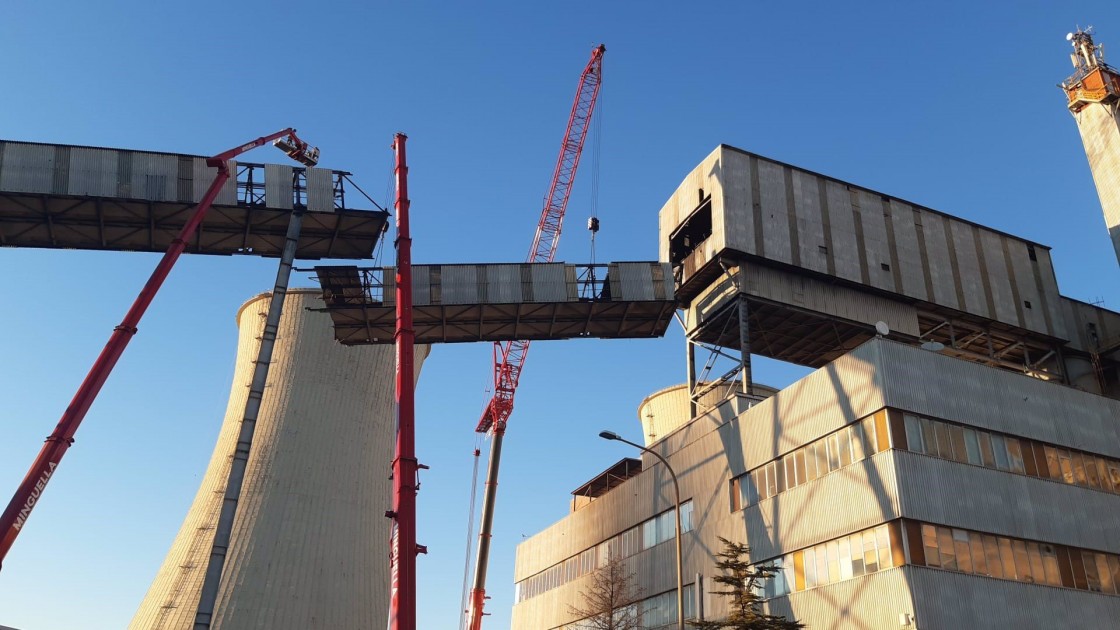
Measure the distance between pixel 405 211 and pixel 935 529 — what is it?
76.5 feet

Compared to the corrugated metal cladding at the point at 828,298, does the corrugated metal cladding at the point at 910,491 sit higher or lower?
lower

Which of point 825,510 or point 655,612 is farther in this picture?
point 655,612

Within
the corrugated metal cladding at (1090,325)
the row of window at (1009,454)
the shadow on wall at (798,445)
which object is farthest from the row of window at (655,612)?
the corrugated metal cladding at (1090,325)

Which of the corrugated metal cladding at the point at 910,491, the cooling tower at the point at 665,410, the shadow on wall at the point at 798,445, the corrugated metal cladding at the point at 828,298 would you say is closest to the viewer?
the corrugated metal cladding at the point at 910,491

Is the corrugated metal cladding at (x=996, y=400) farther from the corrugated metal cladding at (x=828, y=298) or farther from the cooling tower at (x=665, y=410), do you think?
the cooling tower at (x=665, y=410)

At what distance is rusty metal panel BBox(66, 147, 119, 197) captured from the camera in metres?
37.3

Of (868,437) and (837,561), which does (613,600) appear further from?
(868,437)

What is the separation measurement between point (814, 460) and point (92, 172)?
33.4 m

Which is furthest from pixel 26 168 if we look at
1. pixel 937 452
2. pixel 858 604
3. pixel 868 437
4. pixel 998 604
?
pixel 998 604

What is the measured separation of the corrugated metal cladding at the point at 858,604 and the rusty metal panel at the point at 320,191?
26297 millimetres

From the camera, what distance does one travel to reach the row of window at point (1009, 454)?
2914cm

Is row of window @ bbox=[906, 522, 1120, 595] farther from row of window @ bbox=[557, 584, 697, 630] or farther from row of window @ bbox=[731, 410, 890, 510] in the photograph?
row of window @ bbox=[557, 584, 697, 630]

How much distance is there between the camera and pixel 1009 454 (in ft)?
99.6

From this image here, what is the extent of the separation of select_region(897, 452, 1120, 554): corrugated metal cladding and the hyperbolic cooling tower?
29.7 metres
